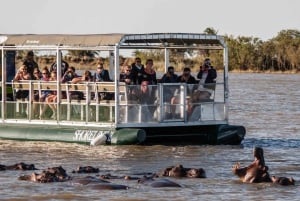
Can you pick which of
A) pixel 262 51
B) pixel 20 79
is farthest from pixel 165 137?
pixel 262 51

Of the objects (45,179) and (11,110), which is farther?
(11,110)

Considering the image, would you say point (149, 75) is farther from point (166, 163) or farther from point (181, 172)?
point (181, 172)

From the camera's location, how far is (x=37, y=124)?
29.2 metres

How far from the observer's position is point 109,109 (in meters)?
27.7

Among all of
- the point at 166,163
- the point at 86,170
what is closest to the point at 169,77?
the point at 166,163

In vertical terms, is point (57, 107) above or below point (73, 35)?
below

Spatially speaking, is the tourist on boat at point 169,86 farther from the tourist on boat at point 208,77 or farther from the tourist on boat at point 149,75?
the tourist on boat at point 208,77

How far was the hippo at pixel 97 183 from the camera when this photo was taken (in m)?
A: 21.0

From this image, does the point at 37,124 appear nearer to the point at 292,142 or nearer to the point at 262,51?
the point at 292,142

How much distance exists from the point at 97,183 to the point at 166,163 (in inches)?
161

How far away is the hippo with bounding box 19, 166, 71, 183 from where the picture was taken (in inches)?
862

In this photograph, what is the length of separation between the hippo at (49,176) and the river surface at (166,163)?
0.68ft

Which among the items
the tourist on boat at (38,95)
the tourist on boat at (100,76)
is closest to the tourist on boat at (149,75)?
the tourist on boat at (100,76)

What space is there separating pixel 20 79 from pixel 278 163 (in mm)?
7677
